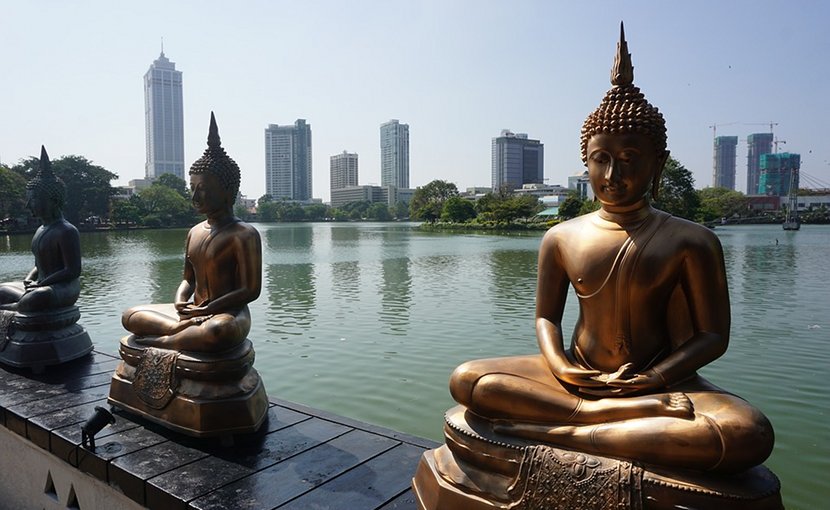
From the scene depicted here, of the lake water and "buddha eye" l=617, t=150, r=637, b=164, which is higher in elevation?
"buddha eye" l=617, t=150, r=637, b=164

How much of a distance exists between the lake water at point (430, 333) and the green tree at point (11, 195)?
69.4ft

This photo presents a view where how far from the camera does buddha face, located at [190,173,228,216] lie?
454 centimetres

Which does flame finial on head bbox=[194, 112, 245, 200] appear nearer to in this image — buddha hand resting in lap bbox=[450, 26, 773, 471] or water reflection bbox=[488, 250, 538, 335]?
buddha hand resting in lap bbox=[450, 26, 773, 471]

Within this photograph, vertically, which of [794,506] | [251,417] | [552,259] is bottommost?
[794,506]

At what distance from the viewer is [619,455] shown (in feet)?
8.09

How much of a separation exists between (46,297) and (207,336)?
2.85 m

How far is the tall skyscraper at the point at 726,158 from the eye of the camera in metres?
133

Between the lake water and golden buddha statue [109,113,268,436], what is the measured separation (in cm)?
217

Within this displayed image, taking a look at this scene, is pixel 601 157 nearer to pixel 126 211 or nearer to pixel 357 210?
pixel 126 211

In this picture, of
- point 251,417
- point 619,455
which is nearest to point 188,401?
point 251,417

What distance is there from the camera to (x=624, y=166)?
291 centimetres

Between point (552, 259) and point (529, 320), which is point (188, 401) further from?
point (529, 320)

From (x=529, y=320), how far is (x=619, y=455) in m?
8.13

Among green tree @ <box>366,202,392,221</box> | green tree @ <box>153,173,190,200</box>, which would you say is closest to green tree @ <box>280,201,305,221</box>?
green tree @ <box>366,202,392,221</box>
